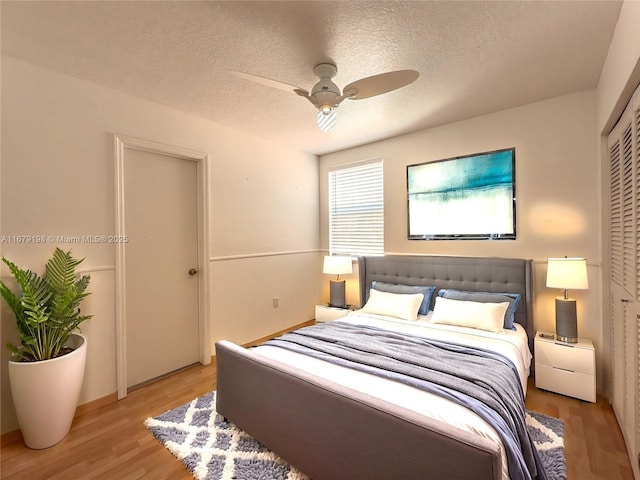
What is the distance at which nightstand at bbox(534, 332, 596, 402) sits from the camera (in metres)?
2.36

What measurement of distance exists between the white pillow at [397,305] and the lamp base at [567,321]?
114cm

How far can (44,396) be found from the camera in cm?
191

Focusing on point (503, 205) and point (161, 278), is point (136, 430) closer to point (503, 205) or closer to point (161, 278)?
point (161, 278)

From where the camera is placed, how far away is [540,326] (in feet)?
9.27

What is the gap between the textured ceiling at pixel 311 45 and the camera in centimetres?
164

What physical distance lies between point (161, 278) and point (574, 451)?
3.48 metres

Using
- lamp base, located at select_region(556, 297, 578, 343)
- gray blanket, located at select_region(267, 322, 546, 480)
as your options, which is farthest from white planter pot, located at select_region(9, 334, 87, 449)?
lamp base, located at select_region(556, 297, 578, 343)

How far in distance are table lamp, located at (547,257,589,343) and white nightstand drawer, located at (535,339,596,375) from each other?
95 mm

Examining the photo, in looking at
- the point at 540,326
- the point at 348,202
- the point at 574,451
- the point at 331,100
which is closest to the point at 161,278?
the point at 331,100

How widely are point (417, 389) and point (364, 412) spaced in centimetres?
39

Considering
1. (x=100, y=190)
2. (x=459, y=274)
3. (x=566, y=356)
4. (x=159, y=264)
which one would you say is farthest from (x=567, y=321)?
(x=100, y=190)

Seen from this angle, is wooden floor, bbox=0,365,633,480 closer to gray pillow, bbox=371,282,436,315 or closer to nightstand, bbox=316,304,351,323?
gray pillow, bbox=371,282,436,315

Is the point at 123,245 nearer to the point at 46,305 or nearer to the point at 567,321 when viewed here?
the point at 46,305

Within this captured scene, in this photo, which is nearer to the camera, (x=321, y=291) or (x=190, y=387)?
(x=190, y=387)
